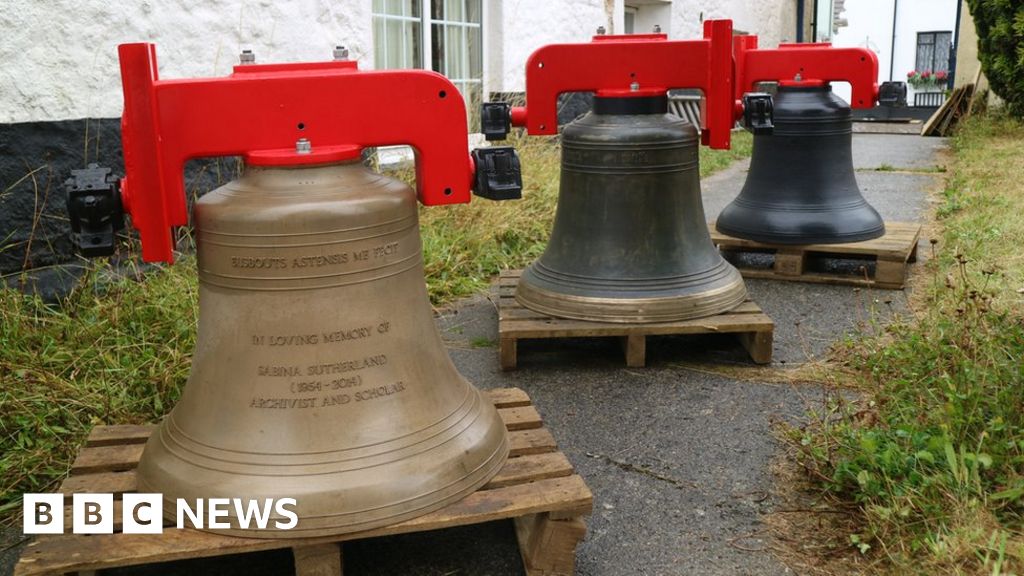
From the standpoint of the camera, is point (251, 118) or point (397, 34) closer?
point (251, 118)

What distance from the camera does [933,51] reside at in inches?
1116

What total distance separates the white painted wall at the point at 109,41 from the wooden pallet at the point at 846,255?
272 cm

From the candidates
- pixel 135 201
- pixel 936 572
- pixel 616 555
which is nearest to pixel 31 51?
pixel 135 201

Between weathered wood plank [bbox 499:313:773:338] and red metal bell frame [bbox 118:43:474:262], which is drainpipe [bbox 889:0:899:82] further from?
red metal bell frame [bbox 118:43:474:262]

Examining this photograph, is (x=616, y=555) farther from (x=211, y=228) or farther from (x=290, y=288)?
(x=211, y=228)

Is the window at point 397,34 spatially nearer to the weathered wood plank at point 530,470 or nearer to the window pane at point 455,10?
the window pane at point 455,10

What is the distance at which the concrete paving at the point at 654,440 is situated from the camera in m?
2.43

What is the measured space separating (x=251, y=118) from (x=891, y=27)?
99.5ft

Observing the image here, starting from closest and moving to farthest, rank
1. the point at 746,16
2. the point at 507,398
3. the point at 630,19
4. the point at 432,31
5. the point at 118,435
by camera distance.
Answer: the point at 118,435
the point at 507,398
the point at 432,31
the point at 630,19
the point at 746,16

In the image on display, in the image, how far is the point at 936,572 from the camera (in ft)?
6.96

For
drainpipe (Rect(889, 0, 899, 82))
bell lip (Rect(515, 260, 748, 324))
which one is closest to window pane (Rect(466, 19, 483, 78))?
bell lip (Rect(515, 260, 748, 324))

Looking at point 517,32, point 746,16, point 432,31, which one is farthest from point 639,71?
point 746,16

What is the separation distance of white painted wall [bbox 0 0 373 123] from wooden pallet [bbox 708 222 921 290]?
8.94ft

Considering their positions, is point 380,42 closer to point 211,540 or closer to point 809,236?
point 809,236
